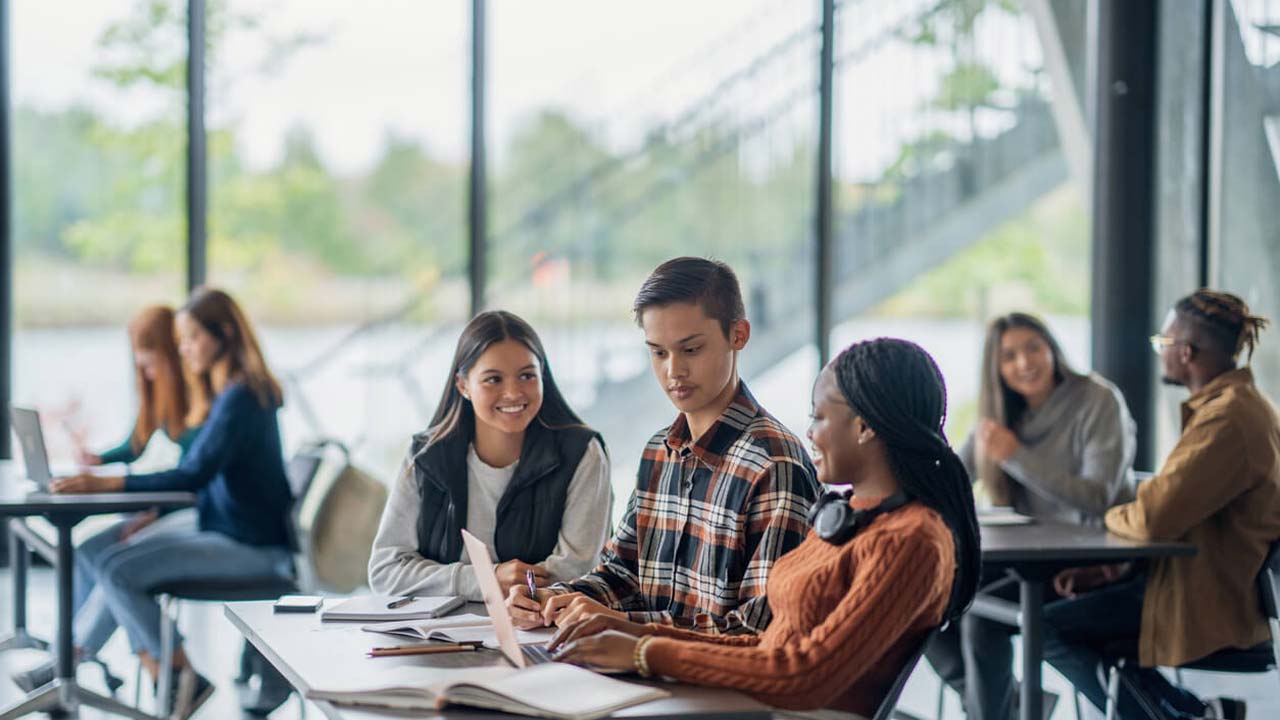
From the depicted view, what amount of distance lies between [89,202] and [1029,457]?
4299mm

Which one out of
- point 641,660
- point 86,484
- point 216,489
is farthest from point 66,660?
point 641,660

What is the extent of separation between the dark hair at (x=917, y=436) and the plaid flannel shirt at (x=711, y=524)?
33 cm

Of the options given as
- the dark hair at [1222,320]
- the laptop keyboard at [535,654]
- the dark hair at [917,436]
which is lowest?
the laptop keyboard at [535,654]

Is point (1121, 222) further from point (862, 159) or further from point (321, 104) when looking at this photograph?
point (321, 104)

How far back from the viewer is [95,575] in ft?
13.9

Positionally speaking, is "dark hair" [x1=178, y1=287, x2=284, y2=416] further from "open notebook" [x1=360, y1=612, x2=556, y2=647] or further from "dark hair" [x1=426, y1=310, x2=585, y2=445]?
"open notebook" [x1=360, y1=612, x2=556, y2=647]

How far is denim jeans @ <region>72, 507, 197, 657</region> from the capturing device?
4.21 metres

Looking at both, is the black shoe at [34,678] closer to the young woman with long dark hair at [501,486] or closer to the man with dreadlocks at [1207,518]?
the young woman with long dark hair at [501,486]

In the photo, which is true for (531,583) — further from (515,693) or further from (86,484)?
(86,484)

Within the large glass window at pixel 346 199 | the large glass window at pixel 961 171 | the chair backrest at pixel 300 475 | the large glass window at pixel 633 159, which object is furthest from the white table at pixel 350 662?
the large glass window at pixel 961 171

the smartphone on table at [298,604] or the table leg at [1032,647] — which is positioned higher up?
the smartphone on table at [298,604]

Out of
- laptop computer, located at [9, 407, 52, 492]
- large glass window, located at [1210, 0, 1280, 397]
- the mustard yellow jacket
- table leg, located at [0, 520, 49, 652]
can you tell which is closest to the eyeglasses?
the mustard yellow jacket

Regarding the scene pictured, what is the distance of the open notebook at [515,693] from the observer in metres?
1.73

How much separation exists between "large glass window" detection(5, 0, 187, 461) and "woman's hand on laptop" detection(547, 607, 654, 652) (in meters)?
4.29
